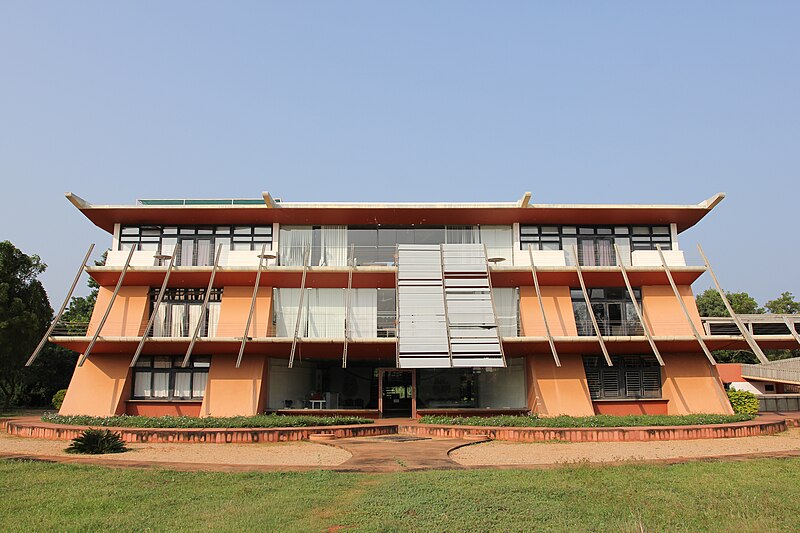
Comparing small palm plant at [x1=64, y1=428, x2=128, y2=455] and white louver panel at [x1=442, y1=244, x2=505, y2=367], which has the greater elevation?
white louver panel at [x1=442, y1=244, x2=505, y2=367]

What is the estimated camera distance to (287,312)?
27672 millimetres

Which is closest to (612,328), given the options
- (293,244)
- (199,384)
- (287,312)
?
(287,312)

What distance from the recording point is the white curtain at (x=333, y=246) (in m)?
28.5

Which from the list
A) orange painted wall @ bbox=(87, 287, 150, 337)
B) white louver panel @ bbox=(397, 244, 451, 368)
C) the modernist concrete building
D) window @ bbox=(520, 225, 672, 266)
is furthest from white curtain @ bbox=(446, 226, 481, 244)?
orange painted wall @ bbox=(87, 287, 150, 337)

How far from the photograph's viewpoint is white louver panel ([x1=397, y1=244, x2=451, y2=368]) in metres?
24.6

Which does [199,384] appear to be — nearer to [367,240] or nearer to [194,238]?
[194,238]

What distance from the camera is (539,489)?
33.8ft

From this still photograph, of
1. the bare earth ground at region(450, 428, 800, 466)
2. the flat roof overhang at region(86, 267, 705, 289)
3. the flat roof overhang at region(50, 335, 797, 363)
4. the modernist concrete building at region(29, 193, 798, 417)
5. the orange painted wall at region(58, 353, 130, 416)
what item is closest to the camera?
the bare earth ground at region(450, 428, 800, 466)

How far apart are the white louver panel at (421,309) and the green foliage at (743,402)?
1387cm

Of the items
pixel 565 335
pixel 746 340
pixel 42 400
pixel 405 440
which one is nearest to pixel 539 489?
pixel 405 440

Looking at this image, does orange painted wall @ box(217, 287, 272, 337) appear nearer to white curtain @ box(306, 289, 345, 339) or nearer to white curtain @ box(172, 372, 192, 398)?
white curtain @ box(306, 289, 345, 339)

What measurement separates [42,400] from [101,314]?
19.7m

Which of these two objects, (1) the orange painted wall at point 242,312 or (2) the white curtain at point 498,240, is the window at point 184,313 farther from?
(2) the white curtain at point 498,240

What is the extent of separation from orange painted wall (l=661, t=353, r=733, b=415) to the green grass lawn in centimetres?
1470
